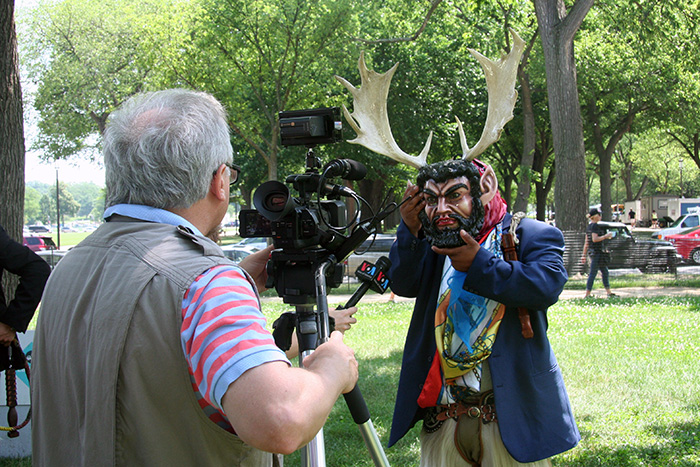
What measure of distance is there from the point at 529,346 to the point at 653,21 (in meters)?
13.1

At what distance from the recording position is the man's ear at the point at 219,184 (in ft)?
5.43

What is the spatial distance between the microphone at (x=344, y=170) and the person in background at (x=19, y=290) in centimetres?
227

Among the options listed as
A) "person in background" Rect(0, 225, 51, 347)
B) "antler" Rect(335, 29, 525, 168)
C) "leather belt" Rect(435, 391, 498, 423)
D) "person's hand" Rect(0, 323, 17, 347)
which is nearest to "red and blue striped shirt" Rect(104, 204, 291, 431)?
"leather belt" Rect(435, 391, 498, 423)

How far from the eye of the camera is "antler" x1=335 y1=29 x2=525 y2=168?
311 centimetres

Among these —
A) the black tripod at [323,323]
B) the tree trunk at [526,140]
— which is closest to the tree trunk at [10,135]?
the black tripod at [323,323]

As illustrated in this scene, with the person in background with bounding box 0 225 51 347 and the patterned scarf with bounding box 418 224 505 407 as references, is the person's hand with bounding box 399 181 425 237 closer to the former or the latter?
the patterned scarf with bounding box 418 224 505 407

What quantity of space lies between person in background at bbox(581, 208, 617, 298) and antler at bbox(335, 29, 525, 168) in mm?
9627

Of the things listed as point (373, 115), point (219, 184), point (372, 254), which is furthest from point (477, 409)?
point (372, 254)

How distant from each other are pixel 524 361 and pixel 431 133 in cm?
149

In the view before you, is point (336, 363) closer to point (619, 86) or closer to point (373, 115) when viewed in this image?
point (373, 115)

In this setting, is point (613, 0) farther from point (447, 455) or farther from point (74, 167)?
point (74, 167)

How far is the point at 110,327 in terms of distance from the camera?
1363 millimetres

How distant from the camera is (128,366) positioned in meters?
1.35

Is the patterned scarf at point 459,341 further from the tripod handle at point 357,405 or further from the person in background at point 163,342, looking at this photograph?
the person in background at point 163,342
